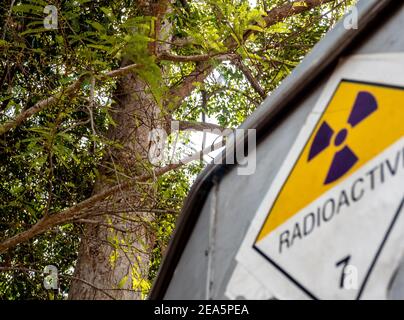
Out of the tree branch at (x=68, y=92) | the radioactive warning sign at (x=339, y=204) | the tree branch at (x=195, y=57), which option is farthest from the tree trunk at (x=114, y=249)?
the radioactive warning sign at (x=339, y=204)

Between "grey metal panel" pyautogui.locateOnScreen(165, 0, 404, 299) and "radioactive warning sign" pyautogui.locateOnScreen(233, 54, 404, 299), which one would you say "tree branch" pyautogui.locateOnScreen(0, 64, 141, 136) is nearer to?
"grey metal panel" pyautogui.locateOnScreen(165, 0, 404, 299)

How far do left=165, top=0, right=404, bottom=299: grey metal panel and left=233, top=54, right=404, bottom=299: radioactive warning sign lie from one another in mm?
46

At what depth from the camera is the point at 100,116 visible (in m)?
6.57

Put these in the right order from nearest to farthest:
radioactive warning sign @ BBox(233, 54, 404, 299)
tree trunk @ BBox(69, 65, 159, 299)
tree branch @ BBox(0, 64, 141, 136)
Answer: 1. radioactive warning sign @ BBox(233, 54, 404, 299)
2. tree branch @ BBox(0, 64, 141, 136)
3. tree trunk @ BBox(69, 65, 159, 299)

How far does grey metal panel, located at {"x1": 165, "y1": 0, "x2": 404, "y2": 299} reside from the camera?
148cm

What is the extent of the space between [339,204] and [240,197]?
0.41 meters

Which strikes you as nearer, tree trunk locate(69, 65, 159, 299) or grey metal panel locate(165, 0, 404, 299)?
grey metal panel locate(165, 0, 404, 299)

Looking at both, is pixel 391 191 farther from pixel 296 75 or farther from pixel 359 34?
pixel 296 75

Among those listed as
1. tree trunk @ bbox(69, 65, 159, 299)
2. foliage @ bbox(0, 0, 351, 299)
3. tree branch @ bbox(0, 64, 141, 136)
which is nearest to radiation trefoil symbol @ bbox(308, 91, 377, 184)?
foliage @ bbox(0, 0, 351, 299)

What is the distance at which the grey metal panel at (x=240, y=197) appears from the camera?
4.87 feet

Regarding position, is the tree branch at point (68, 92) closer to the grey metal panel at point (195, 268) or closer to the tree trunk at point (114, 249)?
the tree trunk at point (114, 249)

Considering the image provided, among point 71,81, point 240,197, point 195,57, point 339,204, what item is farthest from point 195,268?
point 71,81

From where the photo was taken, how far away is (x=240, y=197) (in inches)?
67.9
